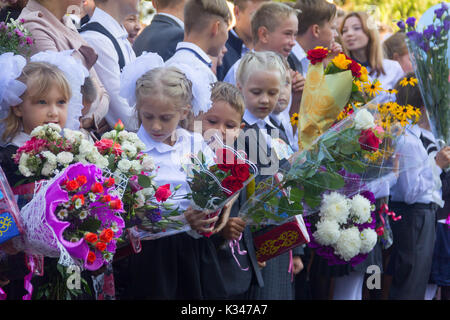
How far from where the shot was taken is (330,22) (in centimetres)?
679

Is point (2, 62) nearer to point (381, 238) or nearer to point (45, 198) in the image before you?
point (45, 198)

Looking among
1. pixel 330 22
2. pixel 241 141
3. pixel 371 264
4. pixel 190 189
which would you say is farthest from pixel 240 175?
pixel 330 22

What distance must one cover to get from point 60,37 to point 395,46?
202 inches

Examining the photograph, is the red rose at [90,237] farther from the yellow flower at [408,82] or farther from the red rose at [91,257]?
the yellow flower at [408,82]

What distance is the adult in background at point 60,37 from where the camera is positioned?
14.0 ft

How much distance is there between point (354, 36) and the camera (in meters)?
7.81

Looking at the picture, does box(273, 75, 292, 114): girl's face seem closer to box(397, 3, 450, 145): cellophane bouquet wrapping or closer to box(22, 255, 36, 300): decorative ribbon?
box(397, 3, 450, 145): cellophane bouquet wrapping

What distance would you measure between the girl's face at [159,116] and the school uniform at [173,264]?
0.05 m

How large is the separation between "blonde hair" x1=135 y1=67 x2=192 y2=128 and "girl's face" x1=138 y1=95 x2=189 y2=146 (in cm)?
2

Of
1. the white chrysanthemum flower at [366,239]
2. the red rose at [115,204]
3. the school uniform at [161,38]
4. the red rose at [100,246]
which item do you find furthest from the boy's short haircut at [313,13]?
the red rose at [100,246]

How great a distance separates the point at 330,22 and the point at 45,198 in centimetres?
421

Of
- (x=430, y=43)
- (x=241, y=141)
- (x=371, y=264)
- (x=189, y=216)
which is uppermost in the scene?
(x=430, y=43)

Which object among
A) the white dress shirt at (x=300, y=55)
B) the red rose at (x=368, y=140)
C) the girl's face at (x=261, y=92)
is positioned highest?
Answer: the white dress shirt at (x=300, y=55)

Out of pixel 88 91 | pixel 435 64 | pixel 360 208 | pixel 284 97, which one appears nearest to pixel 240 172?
pixel 88 91
